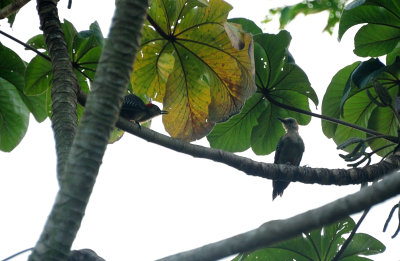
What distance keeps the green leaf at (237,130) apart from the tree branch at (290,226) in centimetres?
300

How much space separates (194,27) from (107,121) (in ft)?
6.85

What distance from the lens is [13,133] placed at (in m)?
4.43

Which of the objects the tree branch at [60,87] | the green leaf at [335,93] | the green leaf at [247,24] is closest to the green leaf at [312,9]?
the green leaf at [247,24]

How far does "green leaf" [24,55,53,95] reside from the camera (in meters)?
3.98

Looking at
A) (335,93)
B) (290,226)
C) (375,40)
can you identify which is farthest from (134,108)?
(290,226)

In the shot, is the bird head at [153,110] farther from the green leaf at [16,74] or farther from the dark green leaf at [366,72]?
the dark green leaf at [366,72]

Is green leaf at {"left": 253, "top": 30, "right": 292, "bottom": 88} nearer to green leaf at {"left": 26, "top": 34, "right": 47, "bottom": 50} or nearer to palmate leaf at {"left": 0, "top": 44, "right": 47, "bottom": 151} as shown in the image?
green leaf at {"left": 26, "top": 34, "right": 47, "bottom": 50}

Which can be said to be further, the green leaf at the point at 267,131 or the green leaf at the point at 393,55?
the green leaf at the point at 267,131

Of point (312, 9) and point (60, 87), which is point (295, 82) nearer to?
point (312, 9)

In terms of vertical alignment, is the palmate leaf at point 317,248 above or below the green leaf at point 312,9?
below

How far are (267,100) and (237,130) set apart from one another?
38cm

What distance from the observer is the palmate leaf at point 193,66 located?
412 cm

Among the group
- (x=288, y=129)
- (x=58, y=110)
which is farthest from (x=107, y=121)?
(x=288, y=129)

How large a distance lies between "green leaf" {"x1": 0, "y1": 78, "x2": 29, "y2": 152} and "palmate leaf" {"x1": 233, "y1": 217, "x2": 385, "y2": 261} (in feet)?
6.54
